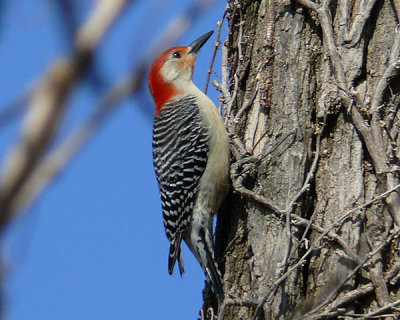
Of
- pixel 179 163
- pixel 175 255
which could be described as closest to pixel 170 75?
pixel 179 163

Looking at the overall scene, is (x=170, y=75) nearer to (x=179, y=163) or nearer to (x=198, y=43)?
(x=198, y=43)

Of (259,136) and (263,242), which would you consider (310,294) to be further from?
(259,136)

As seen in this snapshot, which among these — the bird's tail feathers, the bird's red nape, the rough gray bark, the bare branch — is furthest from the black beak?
the bare branch

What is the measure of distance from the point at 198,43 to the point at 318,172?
2.42 m

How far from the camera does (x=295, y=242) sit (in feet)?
13.5

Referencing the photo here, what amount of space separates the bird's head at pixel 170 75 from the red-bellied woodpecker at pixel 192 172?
207 millimetres

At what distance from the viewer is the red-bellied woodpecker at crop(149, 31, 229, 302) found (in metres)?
4.85

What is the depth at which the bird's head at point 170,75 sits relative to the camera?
19.3ft

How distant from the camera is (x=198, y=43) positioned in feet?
20.0

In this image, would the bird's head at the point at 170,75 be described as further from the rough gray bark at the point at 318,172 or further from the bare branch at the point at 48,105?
the bare branch at the point at 48,105

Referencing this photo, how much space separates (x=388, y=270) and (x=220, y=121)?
197cm

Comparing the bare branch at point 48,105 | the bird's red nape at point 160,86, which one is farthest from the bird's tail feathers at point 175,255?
the bare branch at point 48,105

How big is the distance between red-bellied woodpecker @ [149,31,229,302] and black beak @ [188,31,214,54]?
0.66 metres

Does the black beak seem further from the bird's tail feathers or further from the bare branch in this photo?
the bare branch
